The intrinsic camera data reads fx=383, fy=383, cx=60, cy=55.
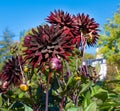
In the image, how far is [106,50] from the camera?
2283 centimetres

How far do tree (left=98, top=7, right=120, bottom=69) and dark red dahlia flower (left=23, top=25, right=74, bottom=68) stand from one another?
20764 mm

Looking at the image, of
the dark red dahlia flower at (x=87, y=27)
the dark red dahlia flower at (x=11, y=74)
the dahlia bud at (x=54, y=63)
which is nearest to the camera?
the dahlia bud at (x=54, y=63)

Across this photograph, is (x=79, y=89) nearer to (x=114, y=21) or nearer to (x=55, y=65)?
(x=55, y=65)

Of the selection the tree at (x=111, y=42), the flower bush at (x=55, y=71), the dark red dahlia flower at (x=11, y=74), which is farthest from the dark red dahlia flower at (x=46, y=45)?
the tree at (x=111, y=42)

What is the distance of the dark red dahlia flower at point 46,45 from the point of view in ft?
5.51

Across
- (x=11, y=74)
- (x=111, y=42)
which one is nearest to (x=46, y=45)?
(x=11, y=74)

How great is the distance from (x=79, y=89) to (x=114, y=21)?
2299 centimetres

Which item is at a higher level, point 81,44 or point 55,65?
point 81,44

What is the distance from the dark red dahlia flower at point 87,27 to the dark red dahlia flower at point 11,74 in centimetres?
38

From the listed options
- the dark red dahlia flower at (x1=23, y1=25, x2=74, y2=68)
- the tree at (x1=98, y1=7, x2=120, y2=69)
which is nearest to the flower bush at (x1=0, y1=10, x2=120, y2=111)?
the dark red dahlia flower at (x1=23, y1=25, x2=74, y2=68)

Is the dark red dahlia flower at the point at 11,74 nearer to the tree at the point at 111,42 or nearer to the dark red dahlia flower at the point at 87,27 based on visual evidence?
the dark red dahlia flower at the point at 87,27

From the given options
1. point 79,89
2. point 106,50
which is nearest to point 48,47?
point 79,89

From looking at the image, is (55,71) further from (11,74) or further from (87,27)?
(87,27)

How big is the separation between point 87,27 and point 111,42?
21.6 meters
